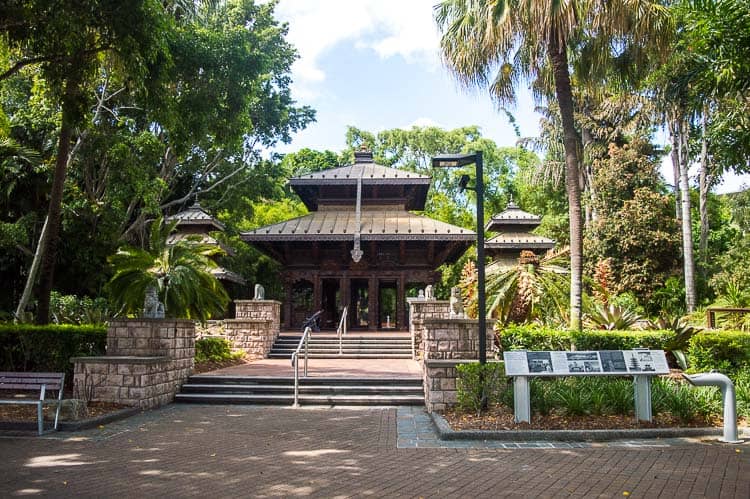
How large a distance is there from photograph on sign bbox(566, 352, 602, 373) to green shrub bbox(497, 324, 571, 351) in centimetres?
377

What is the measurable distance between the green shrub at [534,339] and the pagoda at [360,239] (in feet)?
22.7

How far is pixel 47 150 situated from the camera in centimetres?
2011

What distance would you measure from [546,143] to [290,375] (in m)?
27.2

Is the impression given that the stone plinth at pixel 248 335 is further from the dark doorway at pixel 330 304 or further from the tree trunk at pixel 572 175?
the tree trunk at pixel 572 175

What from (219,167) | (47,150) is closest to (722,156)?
(47,150)

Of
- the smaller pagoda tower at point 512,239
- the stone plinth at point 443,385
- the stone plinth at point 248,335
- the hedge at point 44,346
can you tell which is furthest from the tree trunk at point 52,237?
the smaller pagoda tower at point 512,239

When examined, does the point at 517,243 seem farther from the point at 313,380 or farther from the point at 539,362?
the point at 539,362

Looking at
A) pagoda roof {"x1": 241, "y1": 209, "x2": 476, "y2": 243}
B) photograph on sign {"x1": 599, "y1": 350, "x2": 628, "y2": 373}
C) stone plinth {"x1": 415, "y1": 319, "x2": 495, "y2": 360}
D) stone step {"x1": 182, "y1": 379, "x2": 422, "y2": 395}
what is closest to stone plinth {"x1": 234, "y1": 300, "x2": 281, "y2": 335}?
pagoda roof {"x1": 241, "y1": 209, "x2": 476, "y2": 243}

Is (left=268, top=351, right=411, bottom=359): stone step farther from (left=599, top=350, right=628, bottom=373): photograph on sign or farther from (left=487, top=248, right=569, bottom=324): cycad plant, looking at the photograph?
(left=599, top=350, right=628, bottom=373): photograph on sign

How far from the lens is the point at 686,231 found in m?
22.3

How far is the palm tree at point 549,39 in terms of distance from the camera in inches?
436

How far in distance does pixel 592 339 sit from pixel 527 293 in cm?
271

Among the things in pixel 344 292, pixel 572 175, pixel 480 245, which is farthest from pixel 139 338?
pixel 344 292

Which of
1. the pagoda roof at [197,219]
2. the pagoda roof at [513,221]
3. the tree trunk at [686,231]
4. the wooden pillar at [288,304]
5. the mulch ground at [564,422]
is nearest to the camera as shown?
the mulch ground at [564,422]
